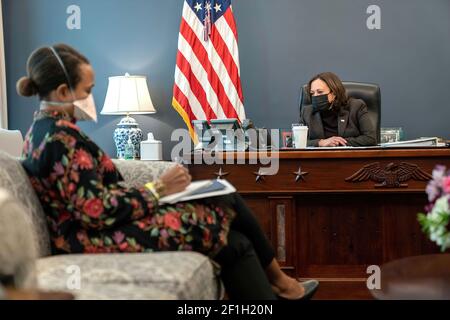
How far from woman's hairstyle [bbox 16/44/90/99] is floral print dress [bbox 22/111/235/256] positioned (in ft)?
0.27

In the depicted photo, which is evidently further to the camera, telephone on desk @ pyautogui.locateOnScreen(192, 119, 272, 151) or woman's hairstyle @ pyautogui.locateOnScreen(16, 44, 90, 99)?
telephone on desk @ pyautogui.locateOnScreen(192, 119, 272, 151)

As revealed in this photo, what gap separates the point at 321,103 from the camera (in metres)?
3.97

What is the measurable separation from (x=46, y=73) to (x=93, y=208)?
471 mm

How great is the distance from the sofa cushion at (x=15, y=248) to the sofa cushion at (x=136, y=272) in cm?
34

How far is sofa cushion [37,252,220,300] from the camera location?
1.59 metres

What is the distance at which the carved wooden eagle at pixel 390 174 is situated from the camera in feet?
10.3

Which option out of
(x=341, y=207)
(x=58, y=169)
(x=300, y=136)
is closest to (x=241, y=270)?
(x=58, y=169)

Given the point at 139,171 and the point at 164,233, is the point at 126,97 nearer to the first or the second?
the point at 139,171

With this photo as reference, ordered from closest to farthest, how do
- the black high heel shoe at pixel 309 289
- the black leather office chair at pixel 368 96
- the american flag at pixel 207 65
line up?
the black high heel shoe at pixel 309 289 → the black leather office chair at pixel 368 96 → the american flag at pixel 207 65

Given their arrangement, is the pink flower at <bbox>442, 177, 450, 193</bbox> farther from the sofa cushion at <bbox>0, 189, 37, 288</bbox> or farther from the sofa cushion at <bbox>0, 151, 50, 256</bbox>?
the sofa cushion at <bbox>0, 151, 50, 256</bbox>

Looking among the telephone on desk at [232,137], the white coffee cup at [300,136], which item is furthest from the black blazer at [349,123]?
the telephone on desk at [232,137]

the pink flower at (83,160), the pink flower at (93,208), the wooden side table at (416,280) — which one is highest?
the pink flower at (83,160)

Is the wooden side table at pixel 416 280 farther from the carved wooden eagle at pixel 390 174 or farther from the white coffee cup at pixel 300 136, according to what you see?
Answer: the white coffee cup at pixel 300 136

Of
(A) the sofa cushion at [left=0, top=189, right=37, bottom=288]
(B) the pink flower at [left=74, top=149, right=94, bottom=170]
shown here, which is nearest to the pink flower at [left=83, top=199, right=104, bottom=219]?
(B) the pink flower at [left=74, top=149, right=94, bottom=170]
